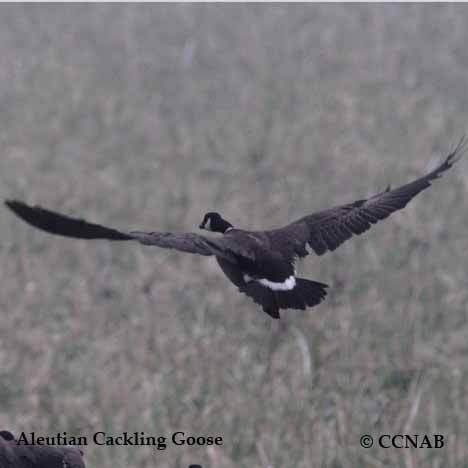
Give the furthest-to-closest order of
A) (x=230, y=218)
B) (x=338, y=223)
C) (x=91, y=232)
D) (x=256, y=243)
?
(x=230, y=218)
(x=338, y=223)
(x=256, y=243)
(x=91, y=232)

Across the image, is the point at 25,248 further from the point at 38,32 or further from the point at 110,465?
the point at 38,32

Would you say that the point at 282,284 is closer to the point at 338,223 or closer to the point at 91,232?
the point at 91,232

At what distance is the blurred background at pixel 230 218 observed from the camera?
4703 mm

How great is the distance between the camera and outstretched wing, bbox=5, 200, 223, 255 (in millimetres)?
1849

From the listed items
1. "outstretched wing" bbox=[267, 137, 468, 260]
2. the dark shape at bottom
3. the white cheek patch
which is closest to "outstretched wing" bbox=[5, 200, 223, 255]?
the white cheek patch

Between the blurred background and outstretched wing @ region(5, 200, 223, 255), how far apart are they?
238cm

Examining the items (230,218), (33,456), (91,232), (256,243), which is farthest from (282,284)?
(230,218)

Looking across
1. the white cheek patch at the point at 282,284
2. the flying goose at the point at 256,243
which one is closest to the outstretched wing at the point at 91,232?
the flying goose at the point at 256,243

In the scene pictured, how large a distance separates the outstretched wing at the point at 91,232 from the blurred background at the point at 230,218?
2380mm

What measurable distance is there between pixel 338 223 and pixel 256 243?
0.63m

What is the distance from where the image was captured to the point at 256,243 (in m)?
2.19

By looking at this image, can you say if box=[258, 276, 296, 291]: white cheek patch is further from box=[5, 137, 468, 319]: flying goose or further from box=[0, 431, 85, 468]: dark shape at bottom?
box=[0, 431, 85, 468]: dark shape at bottom

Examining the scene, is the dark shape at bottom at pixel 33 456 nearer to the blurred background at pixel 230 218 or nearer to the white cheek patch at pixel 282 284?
the white cheek patch at pixel 282 284

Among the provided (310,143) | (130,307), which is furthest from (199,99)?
(130,307)
